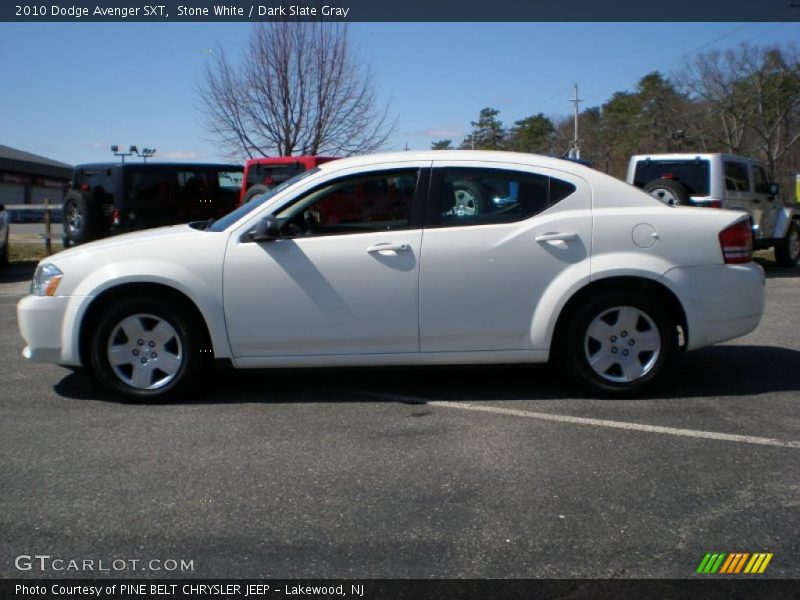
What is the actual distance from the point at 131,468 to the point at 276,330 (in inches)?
54.9

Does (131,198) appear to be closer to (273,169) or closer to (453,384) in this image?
(273,169)

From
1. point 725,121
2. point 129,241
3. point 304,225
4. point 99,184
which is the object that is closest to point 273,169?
point 99,184

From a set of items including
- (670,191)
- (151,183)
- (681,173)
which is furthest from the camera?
(151,183)

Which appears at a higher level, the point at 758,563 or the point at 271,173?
the point at 271,173

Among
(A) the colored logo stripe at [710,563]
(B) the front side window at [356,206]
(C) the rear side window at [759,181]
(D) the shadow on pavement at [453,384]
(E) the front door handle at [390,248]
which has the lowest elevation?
(A) the colored logo stripe at [710,563]

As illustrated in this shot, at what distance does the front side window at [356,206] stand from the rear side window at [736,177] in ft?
28.2

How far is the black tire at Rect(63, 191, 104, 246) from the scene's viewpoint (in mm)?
14094

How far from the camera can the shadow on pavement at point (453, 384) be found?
18.4 ft

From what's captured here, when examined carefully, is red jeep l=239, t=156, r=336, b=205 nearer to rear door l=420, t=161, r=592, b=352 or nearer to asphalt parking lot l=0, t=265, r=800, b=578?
asphalt parking lot l=0, t=265, r=800, b=578

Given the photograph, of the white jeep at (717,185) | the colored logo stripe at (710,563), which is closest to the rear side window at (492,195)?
the colored logo stripe at (710,563)

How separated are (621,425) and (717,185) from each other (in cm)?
846

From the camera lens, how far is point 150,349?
212 inches

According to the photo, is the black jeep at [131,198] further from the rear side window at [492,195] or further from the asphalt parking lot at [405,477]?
the rear side window at [492,195]

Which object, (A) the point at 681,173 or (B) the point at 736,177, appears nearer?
(A) the point at 681,173
